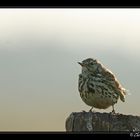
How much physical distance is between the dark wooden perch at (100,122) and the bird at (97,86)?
651mm

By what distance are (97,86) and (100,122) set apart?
1.09 metres

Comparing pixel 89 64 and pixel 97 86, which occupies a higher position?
pixel 89 64

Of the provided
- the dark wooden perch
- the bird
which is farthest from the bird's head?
the dark wooden perch

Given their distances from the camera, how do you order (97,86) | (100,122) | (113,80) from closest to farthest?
(100,122) → (97,86) → (113,80)

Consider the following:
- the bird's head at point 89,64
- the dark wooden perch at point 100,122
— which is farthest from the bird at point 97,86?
the dark wooden perch at point 100,122

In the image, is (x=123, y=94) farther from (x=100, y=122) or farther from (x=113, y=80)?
(x=100, y=122)

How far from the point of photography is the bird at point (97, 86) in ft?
22.8

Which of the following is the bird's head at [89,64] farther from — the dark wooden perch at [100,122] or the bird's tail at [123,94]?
the dark wooden perch at [100,122]

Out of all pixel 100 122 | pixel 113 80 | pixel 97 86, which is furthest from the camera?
pixel 113 80

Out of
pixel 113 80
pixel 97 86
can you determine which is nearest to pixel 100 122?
pixel 97 86

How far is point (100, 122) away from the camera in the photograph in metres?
6.12

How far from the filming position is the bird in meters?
6.96

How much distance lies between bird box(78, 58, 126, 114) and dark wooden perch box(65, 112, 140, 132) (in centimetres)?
65

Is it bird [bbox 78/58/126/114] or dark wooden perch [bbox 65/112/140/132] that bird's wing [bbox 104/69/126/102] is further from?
dark wooden perch [bbox 65/112/140/132]
